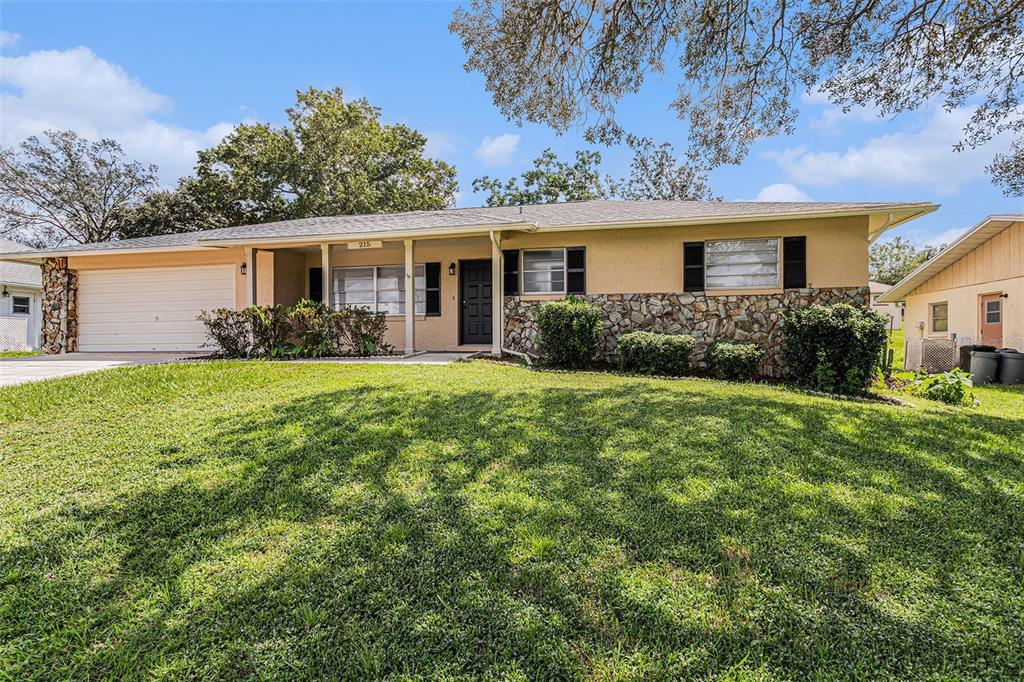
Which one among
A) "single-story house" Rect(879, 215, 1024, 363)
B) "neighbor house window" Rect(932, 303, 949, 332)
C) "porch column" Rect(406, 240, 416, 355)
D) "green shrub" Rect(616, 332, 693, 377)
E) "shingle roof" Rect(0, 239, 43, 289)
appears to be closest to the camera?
"green shrub" Rect(616, 332, 693, 377)

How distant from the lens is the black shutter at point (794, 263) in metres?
9.70

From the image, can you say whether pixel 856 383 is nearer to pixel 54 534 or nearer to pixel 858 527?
pixel 858 527

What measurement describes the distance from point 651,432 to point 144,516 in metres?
3.74

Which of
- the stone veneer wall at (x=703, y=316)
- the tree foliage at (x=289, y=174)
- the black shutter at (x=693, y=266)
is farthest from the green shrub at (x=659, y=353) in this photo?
the tree foliage at (x=289, y=174)

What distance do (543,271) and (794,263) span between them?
5.00m

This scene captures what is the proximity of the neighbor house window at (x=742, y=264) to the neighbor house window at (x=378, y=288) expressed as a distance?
21.3ft

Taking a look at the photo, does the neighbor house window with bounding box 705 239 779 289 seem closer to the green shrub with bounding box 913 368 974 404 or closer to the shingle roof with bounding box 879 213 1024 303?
the green shrub with bounding box 913 368 974 404

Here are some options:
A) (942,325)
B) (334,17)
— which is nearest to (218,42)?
(334,17)

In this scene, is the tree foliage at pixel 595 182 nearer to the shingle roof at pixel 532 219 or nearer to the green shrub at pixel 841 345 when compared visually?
the shingle roof at pixel 532 219

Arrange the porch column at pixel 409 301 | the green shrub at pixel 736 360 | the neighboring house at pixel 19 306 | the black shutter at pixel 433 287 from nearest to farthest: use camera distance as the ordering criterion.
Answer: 1. the green shrub at pixel 736 360
2. the porch column at pixel 409 301
3. the black shutter at pixel 433 287
4. the neighboring house at pixel 19 306

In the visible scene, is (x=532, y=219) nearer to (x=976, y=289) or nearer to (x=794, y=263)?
(x=794, y=263)

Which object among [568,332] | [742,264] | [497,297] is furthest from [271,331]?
[742,264]

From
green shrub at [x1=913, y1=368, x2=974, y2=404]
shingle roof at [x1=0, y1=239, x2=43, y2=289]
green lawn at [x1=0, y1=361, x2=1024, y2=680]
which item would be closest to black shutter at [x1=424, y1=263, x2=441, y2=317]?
green lawn at [x1=0, y1=361, x2=1024, y2=680]

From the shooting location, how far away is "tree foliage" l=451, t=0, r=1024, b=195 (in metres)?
6.04
